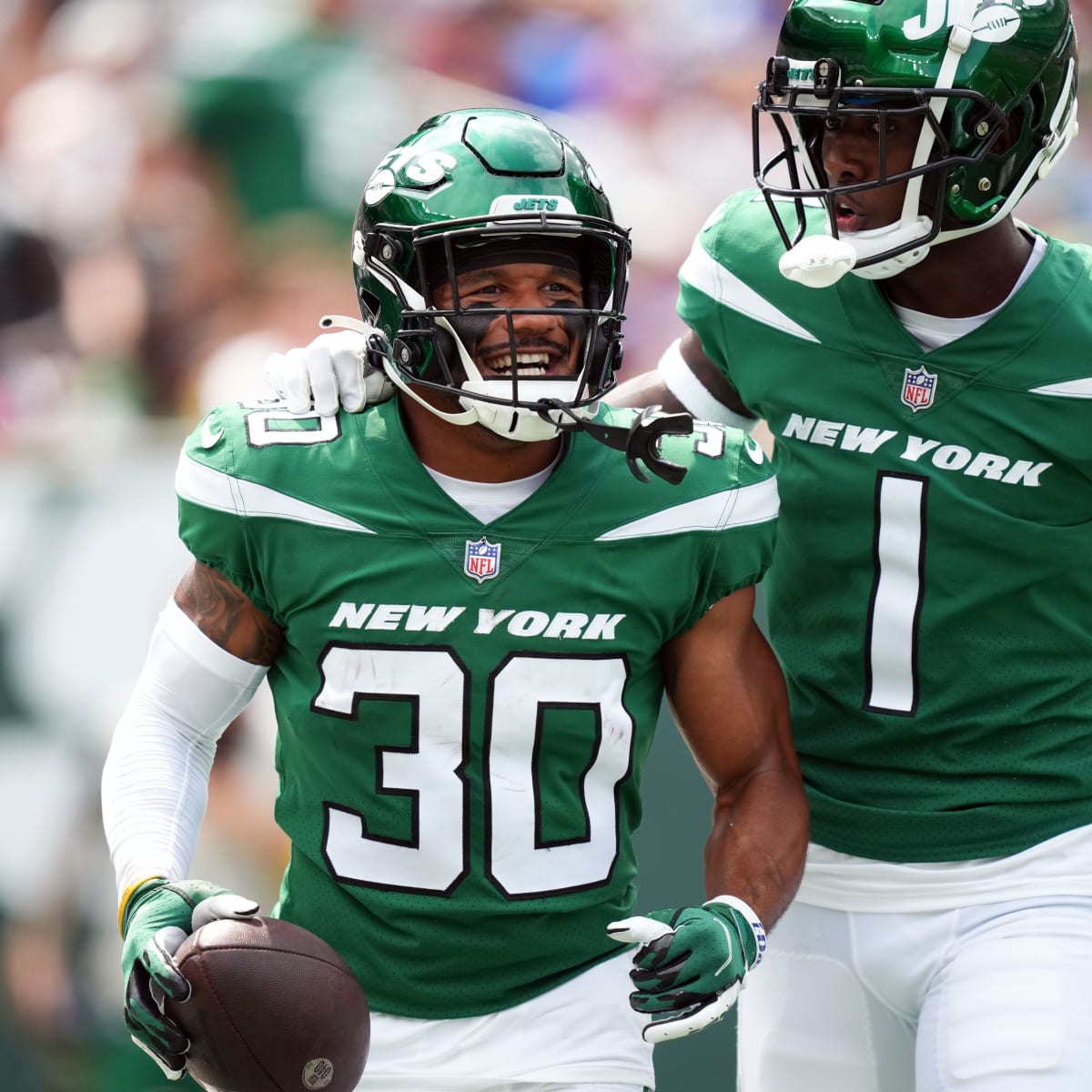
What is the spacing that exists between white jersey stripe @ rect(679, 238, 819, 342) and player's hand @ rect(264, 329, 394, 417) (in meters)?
0.54

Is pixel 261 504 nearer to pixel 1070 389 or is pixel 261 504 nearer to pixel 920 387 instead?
pixel 920 387

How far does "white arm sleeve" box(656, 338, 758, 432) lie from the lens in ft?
8.61

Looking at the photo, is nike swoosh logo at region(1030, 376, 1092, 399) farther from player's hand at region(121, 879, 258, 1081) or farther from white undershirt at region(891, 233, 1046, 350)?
player's hand at region(121, 879, 258, 1081)

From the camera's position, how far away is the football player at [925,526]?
2.24m

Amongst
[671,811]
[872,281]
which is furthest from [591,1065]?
[671,811]

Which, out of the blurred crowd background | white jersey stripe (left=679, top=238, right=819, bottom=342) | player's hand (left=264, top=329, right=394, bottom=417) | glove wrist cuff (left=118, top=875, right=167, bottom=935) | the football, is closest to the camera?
the football

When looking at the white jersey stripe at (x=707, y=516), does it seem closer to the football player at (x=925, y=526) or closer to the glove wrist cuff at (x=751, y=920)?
the football player at (x=925, y=526)

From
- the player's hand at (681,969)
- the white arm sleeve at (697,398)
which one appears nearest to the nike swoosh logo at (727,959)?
the player's hand at (681,969)

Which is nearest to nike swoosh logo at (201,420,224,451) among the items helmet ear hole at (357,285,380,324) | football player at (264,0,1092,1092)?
football player at (264,0,1092,1092)

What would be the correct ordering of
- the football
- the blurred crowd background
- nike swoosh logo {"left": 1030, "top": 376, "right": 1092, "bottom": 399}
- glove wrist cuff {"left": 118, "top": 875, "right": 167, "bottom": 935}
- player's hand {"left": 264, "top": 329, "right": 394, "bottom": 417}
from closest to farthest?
1. the football
2. glove wrist cuff {"left": 118, "top": 875, "right": 167, "bottom": 935}
3. player's hand {"left": 264, "top": 329, "right": 394, "bottom": 417}
4. nike swoosh logo {"left": 1030, "top": 376, "right": 1092, "bottom": 399}
5. the blurred crowd background

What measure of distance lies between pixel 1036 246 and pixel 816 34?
17.1 inches

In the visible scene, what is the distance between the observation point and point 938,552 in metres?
2.35

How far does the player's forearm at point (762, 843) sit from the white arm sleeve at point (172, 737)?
612mm

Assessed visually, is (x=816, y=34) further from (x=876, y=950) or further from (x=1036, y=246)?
(x=876, y=950)
